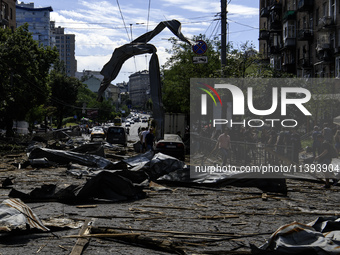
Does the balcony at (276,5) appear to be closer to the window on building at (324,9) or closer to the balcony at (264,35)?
the balcony at (264,35)

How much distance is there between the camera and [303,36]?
4872 centimetres

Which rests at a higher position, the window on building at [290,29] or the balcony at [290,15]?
the balcony at [290,15]

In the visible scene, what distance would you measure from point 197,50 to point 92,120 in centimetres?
11338

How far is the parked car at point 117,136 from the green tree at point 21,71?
8.20 meters

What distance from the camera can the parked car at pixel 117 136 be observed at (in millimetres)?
39906

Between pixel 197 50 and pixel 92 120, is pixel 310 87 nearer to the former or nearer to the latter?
pixel 197 50

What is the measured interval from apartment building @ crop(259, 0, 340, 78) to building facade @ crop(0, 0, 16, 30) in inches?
1256

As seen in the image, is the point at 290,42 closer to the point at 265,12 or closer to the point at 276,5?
the point at 276,5

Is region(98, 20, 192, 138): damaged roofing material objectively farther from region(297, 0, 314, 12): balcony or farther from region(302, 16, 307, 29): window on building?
region(302, 16, 307, 29): window on building

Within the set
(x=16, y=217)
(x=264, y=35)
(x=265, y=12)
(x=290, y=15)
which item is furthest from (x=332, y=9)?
(x=16, y=217)

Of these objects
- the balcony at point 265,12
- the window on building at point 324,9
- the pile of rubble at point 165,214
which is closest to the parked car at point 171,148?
the pile of rubble at point 165,214

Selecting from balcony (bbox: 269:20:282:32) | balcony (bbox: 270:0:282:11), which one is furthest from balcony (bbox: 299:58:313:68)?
balcony (bbox: 270:0:282:11)

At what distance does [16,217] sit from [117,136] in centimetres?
3324

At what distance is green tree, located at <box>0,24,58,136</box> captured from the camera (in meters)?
41.0
